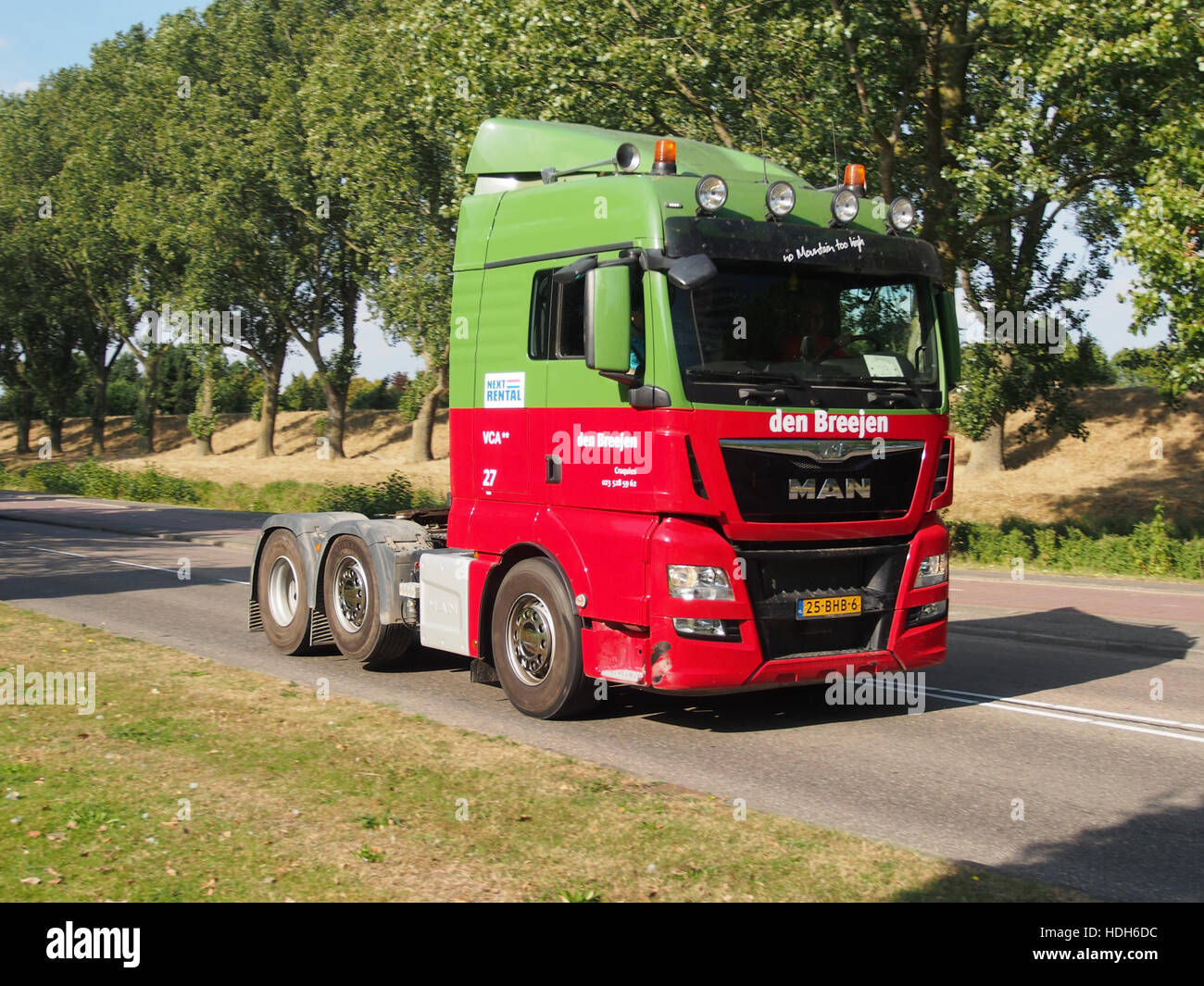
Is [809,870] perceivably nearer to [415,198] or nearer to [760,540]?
[760,540]

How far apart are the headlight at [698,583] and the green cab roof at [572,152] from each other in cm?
286

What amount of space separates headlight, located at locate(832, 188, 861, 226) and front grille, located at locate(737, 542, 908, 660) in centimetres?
228

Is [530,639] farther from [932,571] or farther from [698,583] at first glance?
[932,571]

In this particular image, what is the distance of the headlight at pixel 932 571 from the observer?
880 centimetres

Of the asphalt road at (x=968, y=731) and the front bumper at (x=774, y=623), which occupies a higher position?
the front bumper at (x=774, y=623)

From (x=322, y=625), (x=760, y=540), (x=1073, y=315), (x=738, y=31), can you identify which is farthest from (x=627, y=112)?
(x=760, y=540)

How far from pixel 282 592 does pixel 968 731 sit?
6.50 meters

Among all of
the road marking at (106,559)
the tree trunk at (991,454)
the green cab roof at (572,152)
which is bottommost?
the road marking at (106,559)

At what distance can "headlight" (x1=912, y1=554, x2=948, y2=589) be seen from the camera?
28.9ft

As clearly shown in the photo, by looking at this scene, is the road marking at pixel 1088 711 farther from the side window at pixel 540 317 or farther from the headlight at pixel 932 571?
the side window at pixel 540 317

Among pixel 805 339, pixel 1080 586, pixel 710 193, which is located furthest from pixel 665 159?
pixel 1080 586

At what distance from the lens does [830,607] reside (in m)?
8.37

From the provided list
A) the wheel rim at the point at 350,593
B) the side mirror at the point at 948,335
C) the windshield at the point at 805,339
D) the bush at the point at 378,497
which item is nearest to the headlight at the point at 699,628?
the windshield at the point at 805,339
